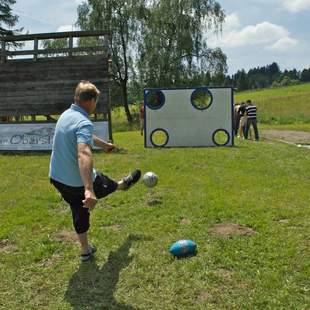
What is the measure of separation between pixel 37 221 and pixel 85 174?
101 inches

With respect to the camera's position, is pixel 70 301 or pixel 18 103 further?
pixel 18 103

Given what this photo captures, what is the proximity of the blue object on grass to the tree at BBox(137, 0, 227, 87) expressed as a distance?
29303 millimetres

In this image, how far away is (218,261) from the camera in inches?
186

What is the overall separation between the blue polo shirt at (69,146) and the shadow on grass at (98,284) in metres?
0.89

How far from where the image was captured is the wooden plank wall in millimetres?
15297

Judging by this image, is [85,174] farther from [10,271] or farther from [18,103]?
[18,103]

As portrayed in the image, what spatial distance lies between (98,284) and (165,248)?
3.35 ft

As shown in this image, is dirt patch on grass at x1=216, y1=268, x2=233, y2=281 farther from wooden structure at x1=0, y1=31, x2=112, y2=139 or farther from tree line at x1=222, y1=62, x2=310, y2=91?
tree line at x1=222, y1=62, x2=310, y2=91

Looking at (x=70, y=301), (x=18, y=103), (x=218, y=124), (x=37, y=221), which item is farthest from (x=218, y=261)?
(x=18, y=103)

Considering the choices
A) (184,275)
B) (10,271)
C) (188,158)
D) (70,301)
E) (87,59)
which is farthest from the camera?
(87,59)

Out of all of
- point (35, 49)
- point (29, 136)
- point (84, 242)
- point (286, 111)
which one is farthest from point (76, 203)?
point (286, 111)

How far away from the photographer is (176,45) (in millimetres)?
34125

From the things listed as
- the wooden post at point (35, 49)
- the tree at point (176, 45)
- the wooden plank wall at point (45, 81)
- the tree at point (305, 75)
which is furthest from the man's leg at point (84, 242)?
the tree at point (305, 75)

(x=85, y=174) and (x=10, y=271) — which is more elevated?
(x=85, y=174)
